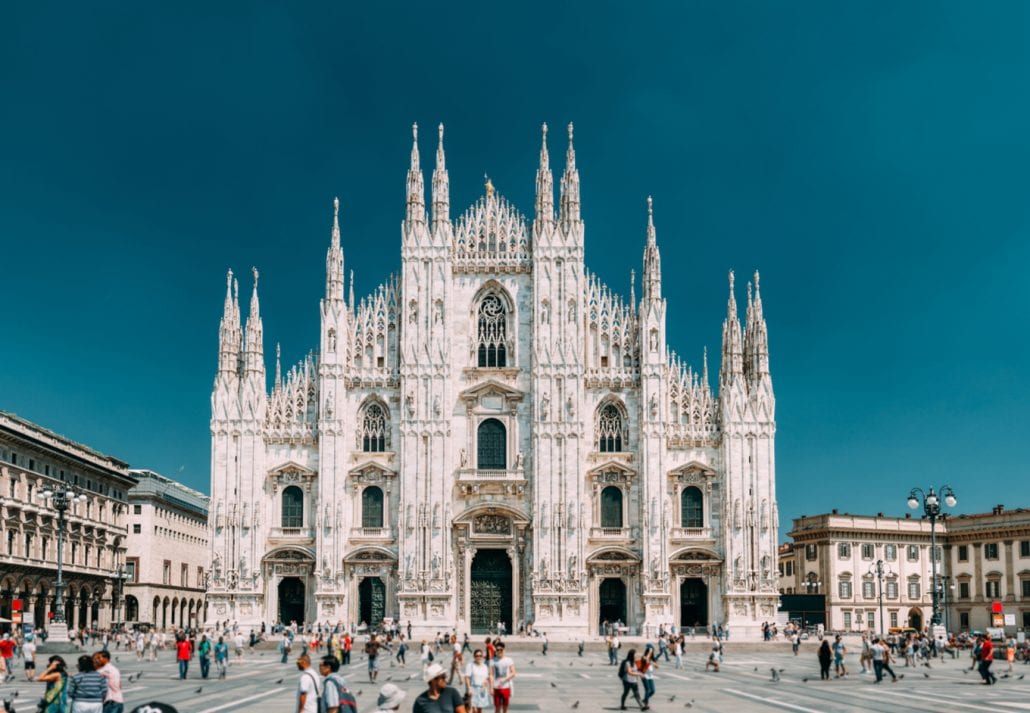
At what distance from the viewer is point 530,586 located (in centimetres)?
6525

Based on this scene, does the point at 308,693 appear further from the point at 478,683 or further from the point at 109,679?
the point at 478,683

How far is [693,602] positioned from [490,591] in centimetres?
1055

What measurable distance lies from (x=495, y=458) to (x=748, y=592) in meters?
14.7

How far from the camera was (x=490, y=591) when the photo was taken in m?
66.2

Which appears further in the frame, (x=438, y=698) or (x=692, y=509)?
(x=692, y=509)

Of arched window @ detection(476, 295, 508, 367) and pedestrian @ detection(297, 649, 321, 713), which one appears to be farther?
arched window @ detection(476, 295, 508, 367)

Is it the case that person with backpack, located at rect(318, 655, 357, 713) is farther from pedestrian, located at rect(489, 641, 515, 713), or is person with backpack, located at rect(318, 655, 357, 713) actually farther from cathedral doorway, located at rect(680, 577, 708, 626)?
cathedral doorway, located at rect(680, 577, 708, 626)

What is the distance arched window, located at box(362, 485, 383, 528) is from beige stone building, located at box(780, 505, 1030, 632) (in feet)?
129

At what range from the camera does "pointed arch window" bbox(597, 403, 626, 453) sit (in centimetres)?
6706

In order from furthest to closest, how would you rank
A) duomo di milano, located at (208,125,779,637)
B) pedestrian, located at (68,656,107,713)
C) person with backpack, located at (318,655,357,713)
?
duomo di milano, located at (208,125,779,637) < pedestrian, located at (68,656,107,713) < person with backpack, located at (318,655,357,713)

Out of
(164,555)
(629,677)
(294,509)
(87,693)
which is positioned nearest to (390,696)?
(87,693)

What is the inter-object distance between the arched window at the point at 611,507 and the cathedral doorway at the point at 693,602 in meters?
4.74

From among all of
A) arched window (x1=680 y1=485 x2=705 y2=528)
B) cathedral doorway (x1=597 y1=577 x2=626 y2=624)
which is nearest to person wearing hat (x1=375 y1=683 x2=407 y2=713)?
cathedral doorway (x1=597 y1=577 x2=626 y2=624)

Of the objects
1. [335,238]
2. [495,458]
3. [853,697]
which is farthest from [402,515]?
[853,697]
